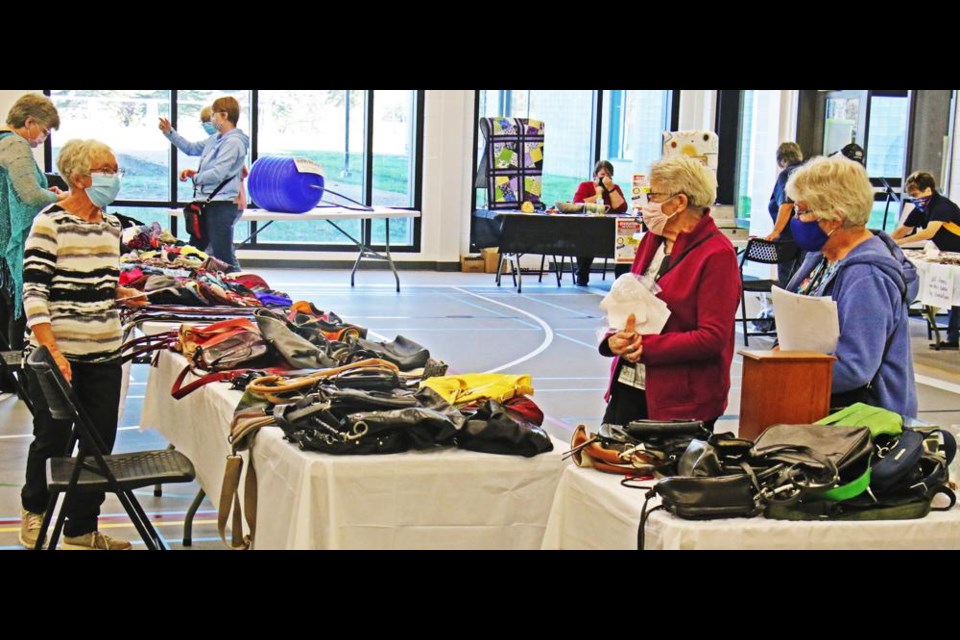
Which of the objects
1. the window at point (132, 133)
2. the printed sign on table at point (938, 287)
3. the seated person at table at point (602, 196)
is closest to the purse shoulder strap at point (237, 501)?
the printed sign on table at point (938, 287)

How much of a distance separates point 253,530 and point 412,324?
711 centimetres

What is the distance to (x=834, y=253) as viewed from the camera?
10.5ft

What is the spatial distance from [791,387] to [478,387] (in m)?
0.95

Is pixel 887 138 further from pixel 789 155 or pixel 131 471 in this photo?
pixel 131 471

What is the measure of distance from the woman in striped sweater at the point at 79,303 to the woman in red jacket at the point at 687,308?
176cm

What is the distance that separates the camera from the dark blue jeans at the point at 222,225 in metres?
8.76

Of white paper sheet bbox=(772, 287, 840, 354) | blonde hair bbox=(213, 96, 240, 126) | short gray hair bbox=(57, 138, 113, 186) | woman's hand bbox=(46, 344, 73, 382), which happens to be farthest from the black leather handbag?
blonde hair bbox=(213, 96, 240, 126)

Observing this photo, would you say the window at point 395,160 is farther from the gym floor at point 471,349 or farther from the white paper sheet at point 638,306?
the white paper sheet at point 638,306

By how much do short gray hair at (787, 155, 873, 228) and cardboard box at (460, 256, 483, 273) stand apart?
12609 millimetres

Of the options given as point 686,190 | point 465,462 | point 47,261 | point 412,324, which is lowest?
point 412,324

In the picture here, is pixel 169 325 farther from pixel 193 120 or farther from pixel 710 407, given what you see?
pixel 193 120

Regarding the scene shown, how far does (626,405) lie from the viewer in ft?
12.0

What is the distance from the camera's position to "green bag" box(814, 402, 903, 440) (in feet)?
8.86
